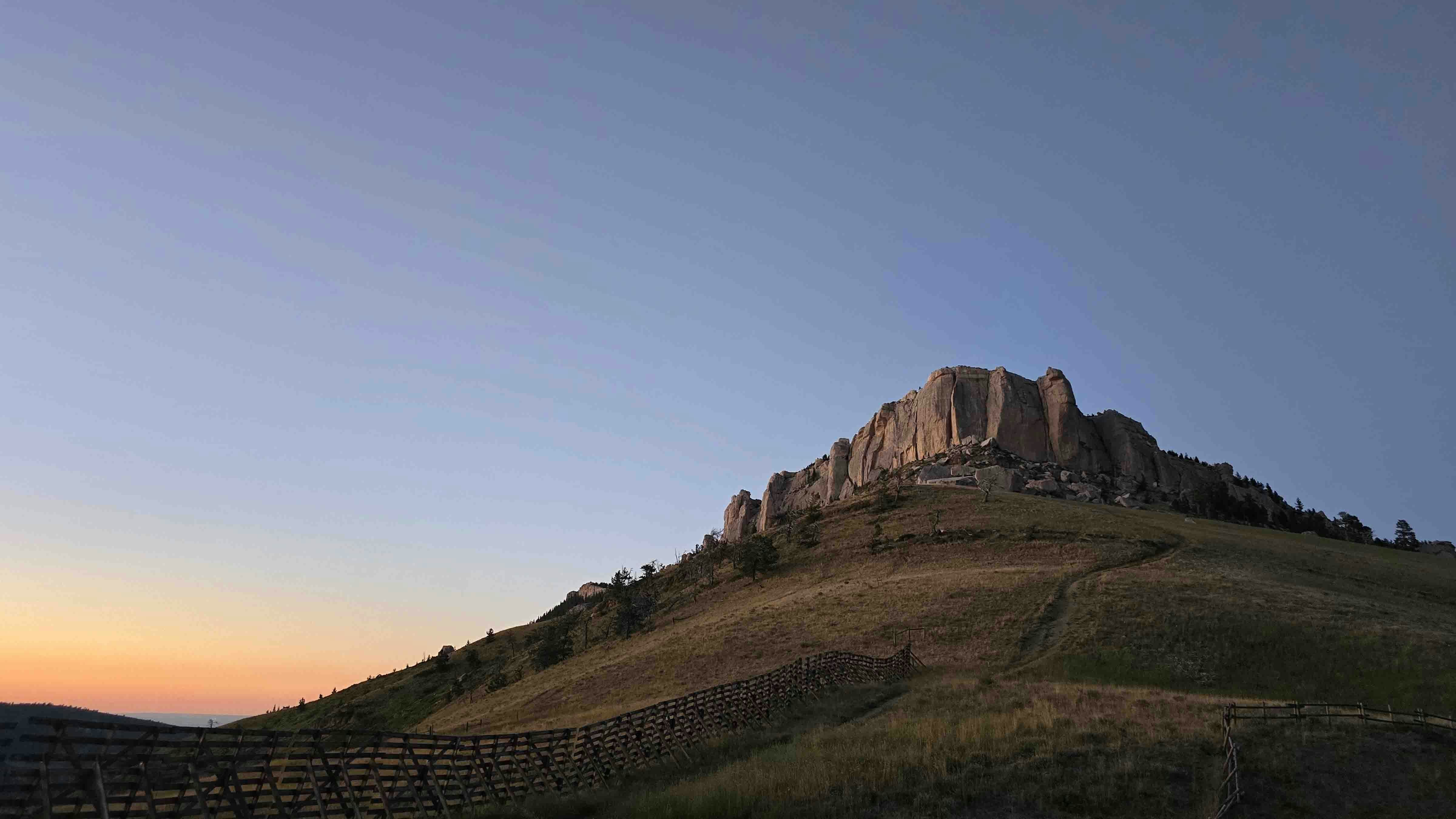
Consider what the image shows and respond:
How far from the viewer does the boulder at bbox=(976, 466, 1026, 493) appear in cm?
10356

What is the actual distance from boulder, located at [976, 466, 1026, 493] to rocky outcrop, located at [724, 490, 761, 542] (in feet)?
181

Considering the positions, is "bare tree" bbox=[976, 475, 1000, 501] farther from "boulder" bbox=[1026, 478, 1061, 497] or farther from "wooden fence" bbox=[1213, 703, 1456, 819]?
"wooden fence" bbox=[1213, 703, 1456, 819]

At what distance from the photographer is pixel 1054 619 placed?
46656mm

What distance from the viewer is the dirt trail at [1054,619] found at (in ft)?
136

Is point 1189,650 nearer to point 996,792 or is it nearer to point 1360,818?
point 1360,818

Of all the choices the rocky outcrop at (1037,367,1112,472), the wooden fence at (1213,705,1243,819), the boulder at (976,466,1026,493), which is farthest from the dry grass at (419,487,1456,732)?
the rocky outcrop at (1037,367,1112,472)

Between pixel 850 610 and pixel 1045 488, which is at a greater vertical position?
pixel 1045 488

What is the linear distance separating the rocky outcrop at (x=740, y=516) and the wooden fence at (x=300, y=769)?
134 metres

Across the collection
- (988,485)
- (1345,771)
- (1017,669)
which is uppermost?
(988,485)

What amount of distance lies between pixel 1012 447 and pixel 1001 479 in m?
30.0

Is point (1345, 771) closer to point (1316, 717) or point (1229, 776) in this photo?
point (1229, 776)

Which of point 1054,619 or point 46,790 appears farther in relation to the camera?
point 1054,619

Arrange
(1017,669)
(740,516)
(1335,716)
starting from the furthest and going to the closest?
(740,516), (1017,669), (1335,716)

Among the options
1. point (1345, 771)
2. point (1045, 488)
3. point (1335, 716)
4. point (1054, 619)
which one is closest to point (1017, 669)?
point (1054, 619)
